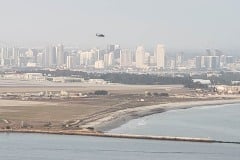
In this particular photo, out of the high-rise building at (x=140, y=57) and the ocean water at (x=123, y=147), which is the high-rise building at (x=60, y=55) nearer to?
the high-rise building at (x=140, y=57)

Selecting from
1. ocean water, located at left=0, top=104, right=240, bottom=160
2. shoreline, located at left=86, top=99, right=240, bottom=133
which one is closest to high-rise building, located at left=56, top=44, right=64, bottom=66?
Answer: shoreline, located at left=86, top=99, right=240, bottom=133

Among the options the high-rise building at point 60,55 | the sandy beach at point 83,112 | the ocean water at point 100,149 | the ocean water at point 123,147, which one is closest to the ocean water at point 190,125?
the ocean water at point 123,147

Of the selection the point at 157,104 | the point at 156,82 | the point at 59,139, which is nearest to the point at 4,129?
the point at 59,139

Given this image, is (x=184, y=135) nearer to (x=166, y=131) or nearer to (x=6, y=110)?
(x=166, y=131)

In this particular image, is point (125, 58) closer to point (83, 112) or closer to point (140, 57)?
point (140, 57)

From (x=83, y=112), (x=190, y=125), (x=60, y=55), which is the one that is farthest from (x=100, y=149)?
(x=60, y=55)
